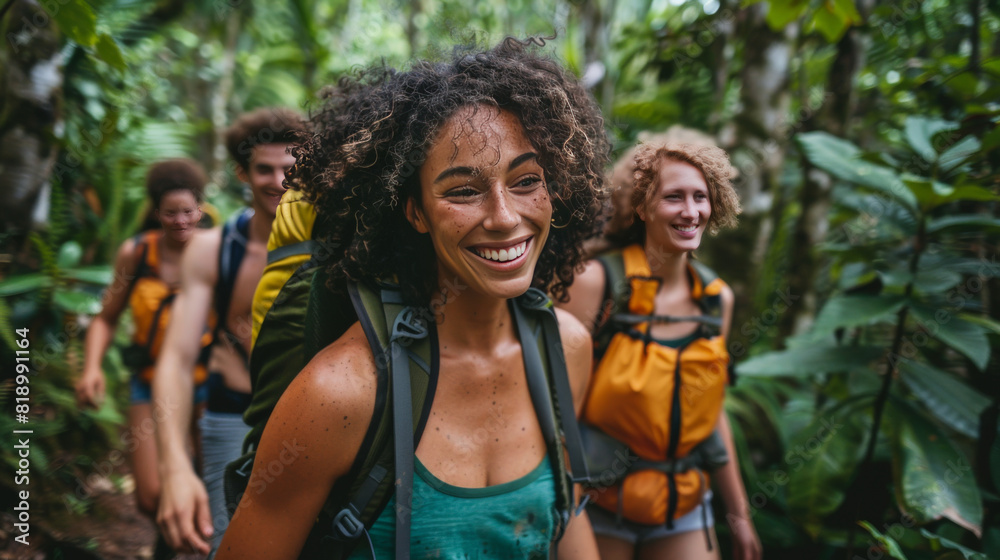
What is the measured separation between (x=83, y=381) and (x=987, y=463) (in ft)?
14.9

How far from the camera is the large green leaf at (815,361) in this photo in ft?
9.02

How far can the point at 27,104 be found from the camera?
352 centimetres

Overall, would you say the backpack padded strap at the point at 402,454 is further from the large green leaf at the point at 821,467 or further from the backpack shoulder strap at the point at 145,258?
the backpack shoulder strap at the point at 145,258

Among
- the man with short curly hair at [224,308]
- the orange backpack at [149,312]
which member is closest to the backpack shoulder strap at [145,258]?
the orange backpack at [149,312]

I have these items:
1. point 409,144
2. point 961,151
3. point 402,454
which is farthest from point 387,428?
point 961,151

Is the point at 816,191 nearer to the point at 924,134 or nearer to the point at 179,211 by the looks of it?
the point at 924,134

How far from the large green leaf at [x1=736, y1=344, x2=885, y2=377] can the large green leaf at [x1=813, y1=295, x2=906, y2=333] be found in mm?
263

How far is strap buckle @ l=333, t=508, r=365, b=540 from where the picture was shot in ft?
4.47

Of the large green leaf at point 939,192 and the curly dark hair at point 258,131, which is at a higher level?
the curly dark hair at point 258,131

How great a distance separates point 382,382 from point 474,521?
17.1 inches

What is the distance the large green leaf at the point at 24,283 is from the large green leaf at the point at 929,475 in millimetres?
4902

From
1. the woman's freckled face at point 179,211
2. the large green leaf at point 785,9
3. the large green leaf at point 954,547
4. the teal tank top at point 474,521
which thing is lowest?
the large green leaf at point 954,547

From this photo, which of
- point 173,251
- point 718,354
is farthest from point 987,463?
point 173,251

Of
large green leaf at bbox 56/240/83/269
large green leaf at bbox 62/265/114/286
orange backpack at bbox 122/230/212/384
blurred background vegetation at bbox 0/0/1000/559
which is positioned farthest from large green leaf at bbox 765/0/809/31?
large green leaf at bbox 56/240/83/269
